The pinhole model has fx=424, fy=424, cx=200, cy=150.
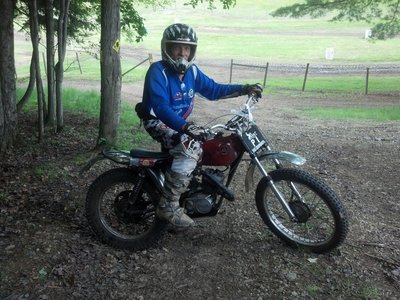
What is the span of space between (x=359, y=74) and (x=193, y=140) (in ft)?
95.8

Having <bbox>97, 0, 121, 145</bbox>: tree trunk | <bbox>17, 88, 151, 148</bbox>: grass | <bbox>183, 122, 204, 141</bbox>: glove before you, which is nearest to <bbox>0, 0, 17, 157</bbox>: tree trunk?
<bbox>17, 88, 151, 148</bbox>: grass

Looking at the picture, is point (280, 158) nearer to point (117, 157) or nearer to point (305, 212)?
point (305, 212)

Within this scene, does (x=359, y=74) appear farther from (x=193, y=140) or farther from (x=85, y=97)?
(x=193, y=140)

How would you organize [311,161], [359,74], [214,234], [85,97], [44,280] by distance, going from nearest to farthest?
[44,280] → [214,234] → [311,161] → [85,97] → [359,74]

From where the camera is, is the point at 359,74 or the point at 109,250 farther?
the point at 359,74

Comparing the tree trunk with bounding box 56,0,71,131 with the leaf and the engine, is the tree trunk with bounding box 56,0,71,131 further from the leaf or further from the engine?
the leaf

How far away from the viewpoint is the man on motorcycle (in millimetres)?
4031

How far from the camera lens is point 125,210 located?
175 inches

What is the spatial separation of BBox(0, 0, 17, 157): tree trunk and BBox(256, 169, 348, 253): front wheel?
4.96 metres

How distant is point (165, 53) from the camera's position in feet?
13.6

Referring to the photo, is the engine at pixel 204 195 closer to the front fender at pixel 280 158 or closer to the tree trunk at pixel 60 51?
the front fender at pixel 280 158

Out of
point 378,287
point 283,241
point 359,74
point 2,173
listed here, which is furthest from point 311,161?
point 359,74

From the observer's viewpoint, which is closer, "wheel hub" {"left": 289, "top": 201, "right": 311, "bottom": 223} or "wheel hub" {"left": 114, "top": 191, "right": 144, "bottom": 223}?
"wheel hub" {"left": 289, "top": 201, "right": 311, "bottom": 223}

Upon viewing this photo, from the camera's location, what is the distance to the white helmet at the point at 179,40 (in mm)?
4062
